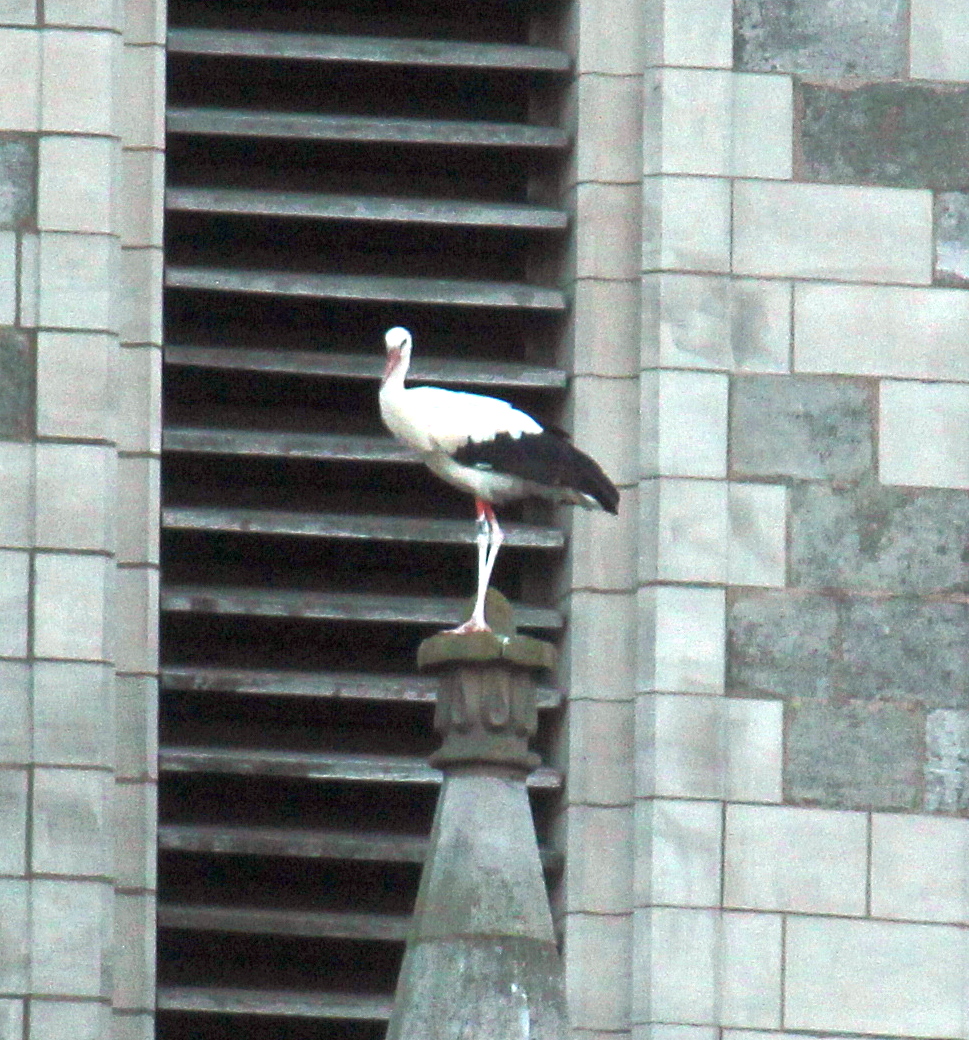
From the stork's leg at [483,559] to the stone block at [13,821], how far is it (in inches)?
87.5

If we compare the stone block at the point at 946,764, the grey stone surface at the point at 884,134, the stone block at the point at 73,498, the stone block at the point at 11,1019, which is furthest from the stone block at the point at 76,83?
the stone block at the point at 946,764

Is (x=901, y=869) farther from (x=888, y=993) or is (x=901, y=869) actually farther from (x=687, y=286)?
(x=687, y=286)

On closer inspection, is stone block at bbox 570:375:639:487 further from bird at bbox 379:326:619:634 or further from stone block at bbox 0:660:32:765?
stone block at bbox 0:660:32:765

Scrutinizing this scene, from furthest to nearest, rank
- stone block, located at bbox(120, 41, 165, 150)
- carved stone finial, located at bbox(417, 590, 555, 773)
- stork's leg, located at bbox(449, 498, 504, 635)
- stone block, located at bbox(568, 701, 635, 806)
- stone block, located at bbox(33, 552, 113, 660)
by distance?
stone block, located at bbox(120, 41, 165, 150)
stone block, located at bbox(568, 701, 635, 806)
stone block, located at bbox(33, 552, 113, 660)
stork's leg, located at bbox(449, 498, 504, 635)
carved stone finial, located at bbox(417, 590, 555, 773)

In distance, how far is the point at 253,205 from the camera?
18.9m

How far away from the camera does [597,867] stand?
18.3 metres

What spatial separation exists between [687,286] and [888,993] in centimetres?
297

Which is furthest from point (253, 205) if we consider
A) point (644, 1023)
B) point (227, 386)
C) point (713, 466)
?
point (644, 1023)

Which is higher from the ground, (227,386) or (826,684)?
(227,386)

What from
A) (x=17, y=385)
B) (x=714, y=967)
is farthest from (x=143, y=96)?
(x=714, y=967)

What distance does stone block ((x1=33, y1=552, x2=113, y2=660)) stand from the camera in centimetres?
1795

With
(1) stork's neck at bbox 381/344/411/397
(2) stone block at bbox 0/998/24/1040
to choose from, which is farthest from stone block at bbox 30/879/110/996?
(1) stork's neck at bbox 381/344/411/397

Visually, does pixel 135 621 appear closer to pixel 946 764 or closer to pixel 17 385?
pixel 17 385

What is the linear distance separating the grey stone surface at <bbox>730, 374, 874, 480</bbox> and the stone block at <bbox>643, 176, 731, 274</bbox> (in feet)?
1.68
